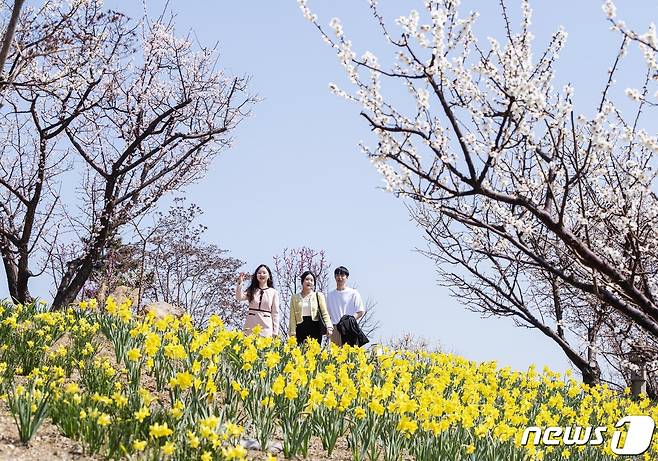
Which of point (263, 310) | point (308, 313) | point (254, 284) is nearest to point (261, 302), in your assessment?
point (263, 310)

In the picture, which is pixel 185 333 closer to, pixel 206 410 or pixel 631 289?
pixel 206 410

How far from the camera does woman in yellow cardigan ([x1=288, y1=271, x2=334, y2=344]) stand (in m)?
9.96

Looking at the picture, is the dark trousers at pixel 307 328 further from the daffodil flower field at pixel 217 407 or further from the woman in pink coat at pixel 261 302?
the daffodil flower field at pixel 217 407

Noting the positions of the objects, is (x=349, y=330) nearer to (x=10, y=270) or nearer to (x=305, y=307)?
(x=305, y=307)

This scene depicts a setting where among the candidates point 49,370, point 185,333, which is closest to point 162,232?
point 185,333

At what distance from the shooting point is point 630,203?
20.0 ft

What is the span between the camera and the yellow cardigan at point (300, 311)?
32.7 ft

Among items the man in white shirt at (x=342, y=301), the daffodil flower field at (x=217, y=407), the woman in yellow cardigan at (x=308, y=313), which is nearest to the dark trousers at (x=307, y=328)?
the woman in yellow cardigan at (x=308, y=313)

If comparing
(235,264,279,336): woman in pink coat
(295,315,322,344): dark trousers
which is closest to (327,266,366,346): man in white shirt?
(295,315,322,344): dark trousers

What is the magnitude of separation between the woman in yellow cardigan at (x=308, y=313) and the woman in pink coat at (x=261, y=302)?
1.20ft

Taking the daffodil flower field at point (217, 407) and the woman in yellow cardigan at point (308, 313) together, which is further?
the woman in yellow cardigan at point (308, 313)

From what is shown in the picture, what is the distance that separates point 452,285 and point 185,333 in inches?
329

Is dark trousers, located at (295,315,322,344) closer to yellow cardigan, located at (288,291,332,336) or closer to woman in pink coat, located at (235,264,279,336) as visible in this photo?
yellow cardigan, located at (288,291,332,336)

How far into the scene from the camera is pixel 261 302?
9641mm
